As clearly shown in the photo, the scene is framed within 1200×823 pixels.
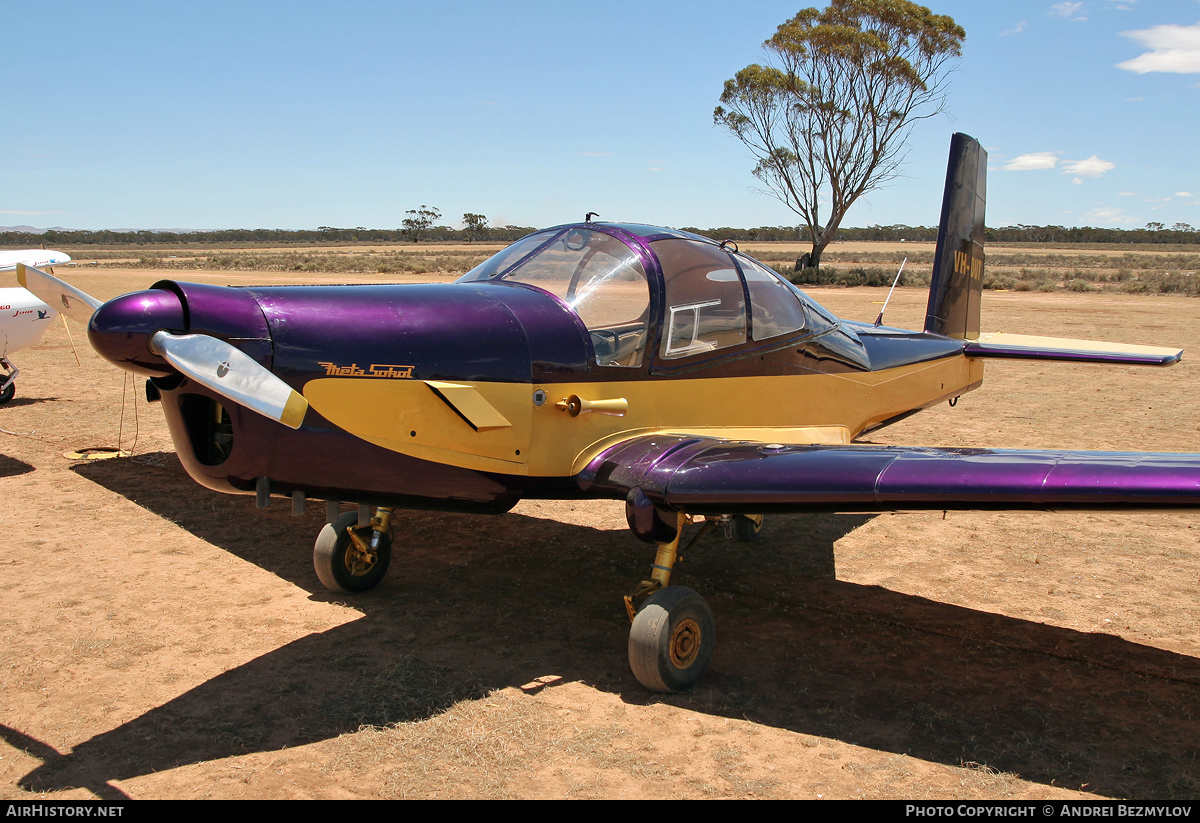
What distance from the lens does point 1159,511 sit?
3.64 meters

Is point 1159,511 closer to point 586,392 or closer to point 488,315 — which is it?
point 586,392

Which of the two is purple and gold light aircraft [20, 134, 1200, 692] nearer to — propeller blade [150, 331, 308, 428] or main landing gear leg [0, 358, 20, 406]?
propeller blade [150, 331, 308, 428]

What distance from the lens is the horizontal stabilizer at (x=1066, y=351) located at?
7320 millimetres

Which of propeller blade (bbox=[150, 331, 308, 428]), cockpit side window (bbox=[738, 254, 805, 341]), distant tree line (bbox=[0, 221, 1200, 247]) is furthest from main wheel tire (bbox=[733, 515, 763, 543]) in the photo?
distant tree line (bbox=[0, 221, 1200, 247])

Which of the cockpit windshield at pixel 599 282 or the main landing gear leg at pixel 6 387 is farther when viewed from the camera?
the main landing gear leg at pixel 6 387

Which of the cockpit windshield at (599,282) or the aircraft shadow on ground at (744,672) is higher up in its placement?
the cockpit windshield at (599,282)

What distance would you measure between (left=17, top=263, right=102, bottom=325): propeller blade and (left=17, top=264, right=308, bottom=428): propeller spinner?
2.18 m

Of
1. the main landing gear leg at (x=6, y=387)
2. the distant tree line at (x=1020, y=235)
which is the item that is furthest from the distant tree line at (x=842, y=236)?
the main landing gear leg at (x=6, y=387)

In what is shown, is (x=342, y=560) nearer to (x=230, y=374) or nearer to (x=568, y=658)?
(x=568, y=658)

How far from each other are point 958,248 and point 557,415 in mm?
6066

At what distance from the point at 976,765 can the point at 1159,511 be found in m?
1.37

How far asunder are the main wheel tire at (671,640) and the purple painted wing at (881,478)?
516 mm

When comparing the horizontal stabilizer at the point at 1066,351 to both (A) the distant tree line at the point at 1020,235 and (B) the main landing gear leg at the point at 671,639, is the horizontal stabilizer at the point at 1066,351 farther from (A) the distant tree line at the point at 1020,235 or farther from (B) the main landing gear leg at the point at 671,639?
(A) the distant tree line at the point at 1020,235
